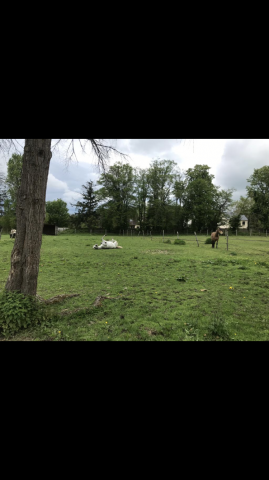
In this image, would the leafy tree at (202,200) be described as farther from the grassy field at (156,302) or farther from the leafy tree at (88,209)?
the grassy field at (156,302)

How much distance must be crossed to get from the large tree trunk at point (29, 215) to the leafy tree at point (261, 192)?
2842cm

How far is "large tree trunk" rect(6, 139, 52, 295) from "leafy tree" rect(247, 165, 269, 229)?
2842 centimetres

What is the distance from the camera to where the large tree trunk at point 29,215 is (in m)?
2.82

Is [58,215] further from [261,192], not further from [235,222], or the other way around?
[261,192]

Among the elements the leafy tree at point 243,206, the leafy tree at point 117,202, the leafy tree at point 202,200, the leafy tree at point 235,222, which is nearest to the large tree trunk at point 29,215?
the leafy tree at point 117,202

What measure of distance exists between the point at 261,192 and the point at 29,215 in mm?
31136

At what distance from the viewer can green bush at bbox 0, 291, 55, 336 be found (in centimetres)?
239

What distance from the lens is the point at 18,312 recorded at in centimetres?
251

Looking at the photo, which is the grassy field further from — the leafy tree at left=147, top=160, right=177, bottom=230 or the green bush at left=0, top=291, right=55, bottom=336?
the leafy tree at left=147, top=160, right=177, bottom=230
